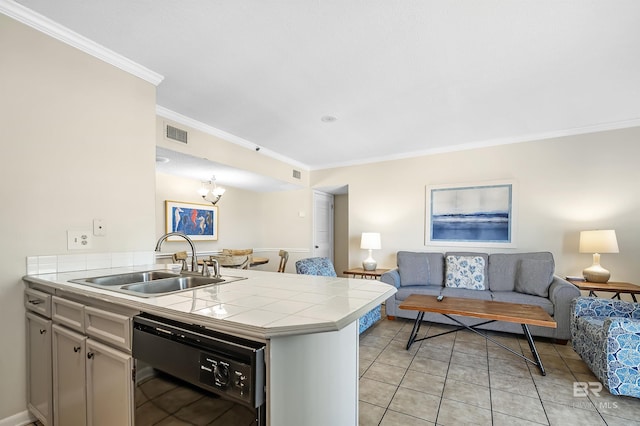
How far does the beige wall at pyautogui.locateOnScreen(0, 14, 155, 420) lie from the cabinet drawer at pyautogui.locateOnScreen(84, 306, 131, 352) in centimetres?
84

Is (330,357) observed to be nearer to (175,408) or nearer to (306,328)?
(306,328)

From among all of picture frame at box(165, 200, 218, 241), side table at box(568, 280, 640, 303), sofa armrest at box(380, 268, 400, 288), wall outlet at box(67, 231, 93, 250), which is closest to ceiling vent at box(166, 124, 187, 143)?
wall outlet at box(67, 231, 93, 250)

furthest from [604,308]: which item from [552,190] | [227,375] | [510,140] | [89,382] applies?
[89,382]

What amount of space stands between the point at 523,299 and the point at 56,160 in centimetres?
461

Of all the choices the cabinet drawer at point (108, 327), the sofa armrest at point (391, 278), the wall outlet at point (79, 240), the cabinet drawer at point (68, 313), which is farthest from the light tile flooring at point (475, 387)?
the wall outlet at point (79, 240)

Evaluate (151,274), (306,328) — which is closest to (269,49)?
(151,274)

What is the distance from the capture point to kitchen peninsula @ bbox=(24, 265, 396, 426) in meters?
0.92

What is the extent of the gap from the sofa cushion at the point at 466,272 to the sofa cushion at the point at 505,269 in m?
0.11

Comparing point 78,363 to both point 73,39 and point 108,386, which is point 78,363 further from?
point 73,39

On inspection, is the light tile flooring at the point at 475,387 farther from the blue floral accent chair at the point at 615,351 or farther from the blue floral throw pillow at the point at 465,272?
the blue floral throw pillow at the point at 465,272

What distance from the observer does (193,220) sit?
5027mm

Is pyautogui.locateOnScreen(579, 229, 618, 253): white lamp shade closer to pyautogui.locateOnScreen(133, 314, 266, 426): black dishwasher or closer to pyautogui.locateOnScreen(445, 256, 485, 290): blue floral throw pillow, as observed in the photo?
pyautogui.locateOnScreen(445, 256, 485, 290): blue floral throw pillow

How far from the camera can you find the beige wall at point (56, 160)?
178 centimetres

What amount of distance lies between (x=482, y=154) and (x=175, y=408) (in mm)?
4682
